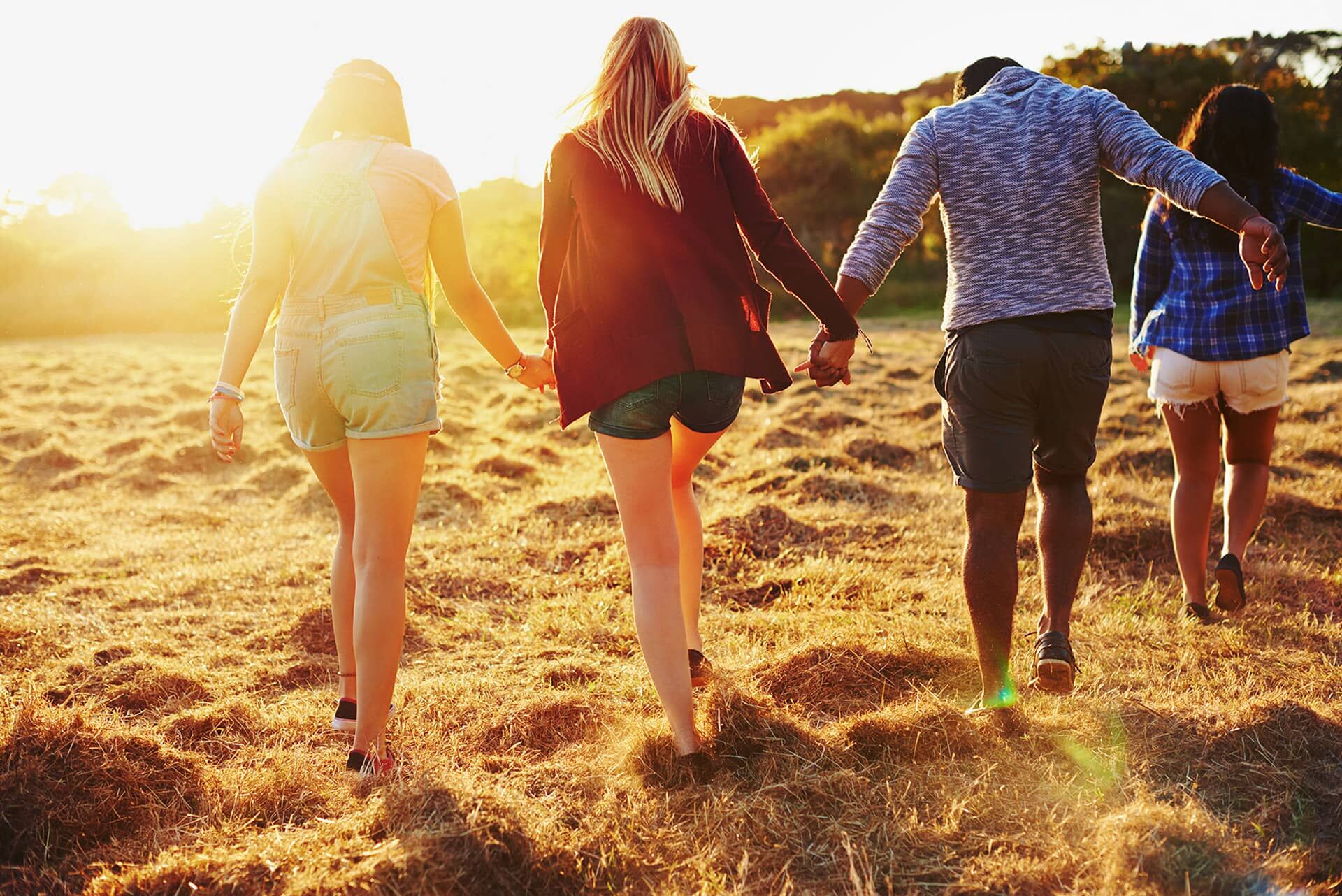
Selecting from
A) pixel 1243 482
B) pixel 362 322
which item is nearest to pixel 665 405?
pixel 362 322

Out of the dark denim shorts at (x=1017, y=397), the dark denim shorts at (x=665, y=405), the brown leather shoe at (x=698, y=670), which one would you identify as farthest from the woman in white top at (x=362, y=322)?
the dark denim shorts at (x=1017, y=397)

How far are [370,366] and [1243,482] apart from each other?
3.22 m

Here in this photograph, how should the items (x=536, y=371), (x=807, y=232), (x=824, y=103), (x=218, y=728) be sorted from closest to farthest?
(x=536, y=371) → (x=218, y=728) → (x=807, y=232) → (x=824, y=103)

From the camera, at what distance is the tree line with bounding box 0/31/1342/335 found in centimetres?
2583

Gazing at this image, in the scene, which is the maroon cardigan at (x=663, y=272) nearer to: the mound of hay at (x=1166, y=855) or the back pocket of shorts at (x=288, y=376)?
the back pocket of shorts at (x=288, y=376)

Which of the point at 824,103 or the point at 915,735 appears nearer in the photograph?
the point at 915,735

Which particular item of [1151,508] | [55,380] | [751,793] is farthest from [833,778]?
[55,380]

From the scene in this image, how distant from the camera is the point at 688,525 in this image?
116 inches

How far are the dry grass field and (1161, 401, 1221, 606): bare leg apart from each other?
0.20 metres

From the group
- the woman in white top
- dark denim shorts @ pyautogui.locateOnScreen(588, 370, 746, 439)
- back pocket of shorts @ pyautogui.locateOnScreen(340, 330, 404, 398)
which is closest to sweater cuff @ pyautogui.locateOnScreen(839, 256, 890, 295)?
dark denim shorts @ pyautogui.locateOnScreen(588, 370, 746, 439)

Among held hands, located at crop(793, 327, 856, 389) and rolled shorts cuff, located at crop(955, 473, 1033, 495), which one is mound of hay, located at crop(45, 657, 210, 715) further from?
rolled shorts cuff, located at crop(955, 473, 1033, 495)

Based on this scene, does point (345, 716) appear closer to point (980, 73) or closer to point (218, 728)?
point (218, 728)

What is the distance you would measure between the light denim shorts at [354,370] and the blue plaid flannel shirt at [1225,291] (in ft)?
8.39

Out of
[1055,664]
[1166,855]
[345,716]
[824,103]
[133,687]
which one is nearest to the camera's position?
[1166,855]
